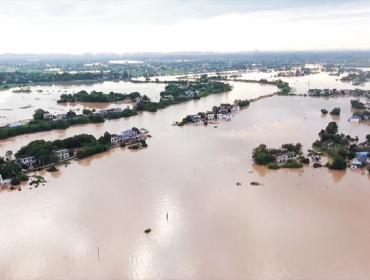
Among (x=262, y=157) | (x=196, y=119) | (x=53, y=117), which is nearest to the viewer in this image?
(x=262, y=157)

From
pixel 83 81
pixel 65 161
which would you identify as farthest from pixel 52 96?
pixel 65 161

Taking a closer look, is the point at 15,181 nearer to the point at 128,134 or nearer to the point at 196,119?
the point at 128,134

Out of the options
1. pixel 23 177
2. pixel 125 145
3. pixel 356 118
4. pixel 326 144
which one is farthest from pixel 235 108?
pixel 23 177

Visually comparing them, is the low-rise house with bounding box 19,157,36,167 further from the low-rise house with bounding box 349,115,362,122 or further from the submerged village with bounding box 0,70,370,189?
the low-rise house with bounding box 349,115,362,122

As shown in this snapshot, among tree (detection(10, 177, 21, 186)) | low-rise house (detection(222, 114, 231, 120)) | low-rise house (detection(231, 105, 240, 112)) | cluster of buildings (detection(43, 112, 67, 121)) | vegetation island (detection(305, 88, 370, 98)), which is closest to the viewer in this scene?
tree (detection(10, 177, 21, 186))

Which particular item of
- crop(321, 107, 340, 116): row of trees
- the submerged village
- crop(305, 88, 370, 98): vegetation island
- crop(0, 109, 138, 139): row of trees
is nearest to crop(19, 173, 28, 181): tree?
the submerged village

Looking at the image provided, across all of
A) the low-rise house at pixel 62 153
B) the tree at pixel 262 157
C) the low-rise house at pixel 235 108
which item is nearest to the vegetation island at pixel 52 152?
the low-rise house at pixel 62 153
